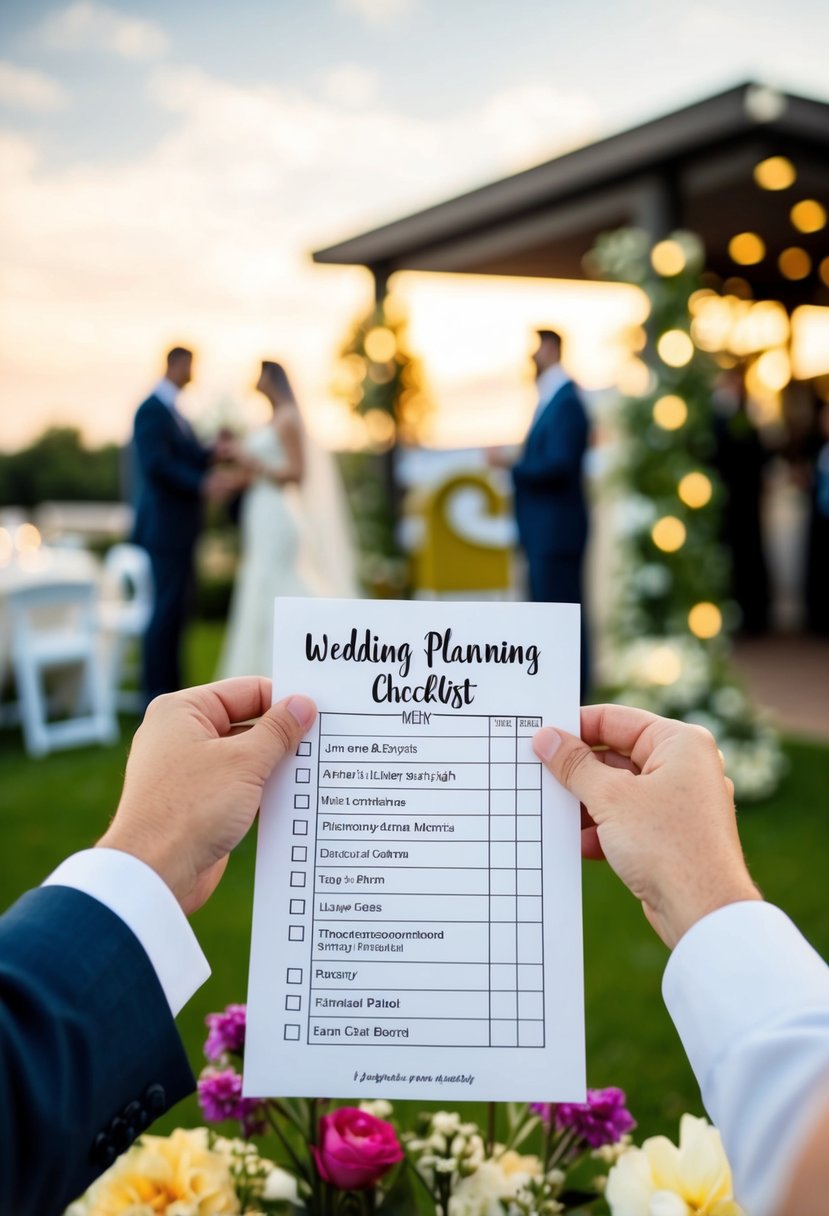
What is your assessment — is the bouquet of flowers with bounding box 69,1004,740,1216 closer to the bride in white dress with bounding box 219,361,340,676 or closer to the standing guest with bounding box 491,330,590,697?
the standing guest with bounding box 491,330,590,697

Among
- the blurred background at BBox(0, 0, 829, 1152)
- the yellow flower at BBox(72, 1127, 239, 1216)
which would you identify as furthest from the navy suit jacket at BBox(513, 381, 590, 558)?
the yellow flower at BBox(72, 1127, 239, 1216)

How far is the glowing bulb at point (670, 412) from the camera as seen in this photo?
15.8 feet

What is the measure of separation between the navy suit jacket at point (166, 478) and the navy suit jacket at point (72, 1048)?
428 centimetres

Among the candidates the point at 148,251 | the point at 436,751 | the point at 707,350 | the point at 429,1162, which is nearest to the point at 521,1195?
the point at 429,1162

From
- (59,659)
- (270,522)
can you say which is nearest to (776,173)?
(270,522)

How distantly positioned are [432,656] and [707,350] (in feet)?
14.6

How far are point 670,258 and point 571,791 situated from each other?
4.62 m

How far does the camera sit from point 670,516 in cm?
480

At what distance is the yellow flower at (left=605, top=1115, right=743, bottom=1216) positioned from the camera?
87 cm

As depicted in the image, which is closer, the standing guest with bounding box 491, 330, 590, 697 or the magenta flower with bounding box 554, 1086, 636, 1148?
the magenta flower with bounding box 554, 1086, 636, 1148

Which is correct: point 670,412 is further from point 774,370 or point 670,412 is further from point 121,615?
point 774,370

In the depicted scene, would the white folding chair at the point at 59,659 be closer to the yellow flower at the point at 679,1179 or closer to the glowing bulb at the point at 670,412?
the glowing bulb at the point at 670,412

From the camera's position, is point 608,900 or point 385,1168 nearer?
point 385,1168

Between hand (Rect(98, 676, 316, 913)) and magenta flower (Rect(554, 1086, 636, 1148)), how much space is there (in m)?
0.43
